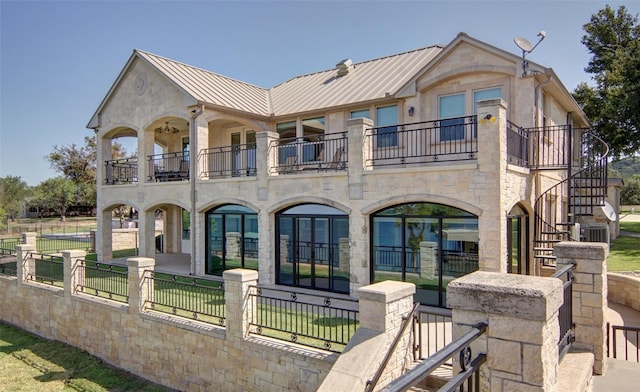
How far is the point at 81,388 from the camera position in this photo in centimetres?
1030

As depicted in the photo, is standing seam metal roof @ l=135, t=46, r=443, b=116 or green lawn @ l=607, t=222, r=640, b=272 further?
standing seam metal roof @ l=135, t=46, r=443, b=116

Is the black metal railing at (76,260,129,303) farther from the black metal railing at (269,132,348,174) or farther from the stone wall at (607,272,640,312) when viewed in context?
the stone wall at (607,272,640,312)

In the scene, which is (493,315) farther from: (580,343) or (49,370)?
(49,370)

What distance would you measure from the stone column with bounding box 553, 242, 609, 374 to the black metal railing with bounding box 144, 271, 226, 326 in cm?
709

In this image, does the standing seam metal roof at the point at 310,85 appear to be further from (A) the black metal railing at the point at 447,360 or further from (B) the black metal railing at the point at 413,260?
(A) the black metal railing at the point at 447,360

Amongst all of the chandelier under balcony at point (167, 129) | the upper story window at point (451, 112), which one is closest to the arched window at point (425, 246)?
the upper story window at point (451, 112)

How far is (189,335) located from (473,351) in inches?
332

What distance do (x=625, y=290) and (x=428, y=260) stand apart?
599cm

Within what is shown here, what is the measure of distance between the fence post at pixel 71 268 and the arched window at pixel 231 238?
456 centimetres

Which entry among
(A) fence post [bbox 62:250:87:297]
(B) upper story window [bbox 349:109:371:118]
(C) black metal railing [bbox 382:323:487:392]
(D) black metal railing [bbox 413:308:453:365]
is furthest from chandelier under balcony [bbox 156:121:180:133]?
(C) black metal railing [bbox 382:323:487:392]

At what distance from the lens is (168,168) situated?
67.7 ft

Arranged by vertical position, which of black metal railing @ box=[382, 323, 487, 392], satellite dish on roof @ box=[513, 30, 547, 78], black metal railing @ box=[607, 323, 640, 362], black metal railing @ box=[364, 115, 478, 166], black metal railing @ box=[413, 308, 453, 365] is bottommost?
black metal railing @ box=[607, 323, 640, 362]

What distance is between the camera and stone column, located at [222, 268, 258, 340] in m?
9.06

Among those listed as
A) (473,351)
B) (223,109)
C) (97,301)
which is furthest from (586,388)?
(223,109)
